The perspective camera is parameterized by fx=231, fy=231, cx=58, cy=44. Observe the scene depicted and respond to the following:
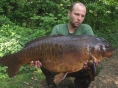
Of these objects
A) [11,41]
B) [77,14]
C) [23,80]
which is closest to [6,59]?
[77,14]

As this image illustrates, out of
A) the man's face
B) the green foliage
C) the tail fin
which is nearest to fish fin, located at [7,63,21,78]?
the tail fin

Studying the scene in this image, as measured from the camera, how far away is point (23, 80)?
4102mm

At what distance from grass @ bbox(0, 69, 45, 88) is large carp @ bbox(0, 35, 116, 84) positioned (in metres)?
1.23

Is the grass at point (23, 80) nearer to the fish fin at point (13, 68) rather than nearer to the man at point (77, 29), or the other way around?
the man at point (77, 29)

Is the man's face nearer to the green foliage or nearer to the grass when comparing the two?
the grass

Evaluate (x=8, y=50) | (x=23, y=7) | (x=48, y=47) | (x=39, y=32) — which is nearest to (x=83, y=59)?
(x=48, y=47)

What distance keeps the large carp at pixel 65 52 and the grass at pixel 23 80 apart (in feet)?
4.03

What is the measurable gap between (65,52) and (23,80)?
1.81 m

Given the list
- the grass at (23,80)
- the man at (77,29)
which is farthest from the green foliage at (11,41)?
the man at (77,29)

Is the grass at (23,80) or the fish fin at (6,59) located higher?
the fish fin at (6,59)

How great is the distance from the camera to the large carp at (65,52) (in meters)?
2.48

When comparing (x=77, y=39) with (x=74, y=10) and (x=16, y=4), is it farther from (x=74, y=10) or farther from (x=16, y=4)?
(x=16, y=4)

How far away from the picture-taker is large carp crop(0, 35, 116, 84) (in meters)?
2.48

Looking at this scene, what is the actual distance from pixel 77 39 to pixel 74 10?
2.08 feet
